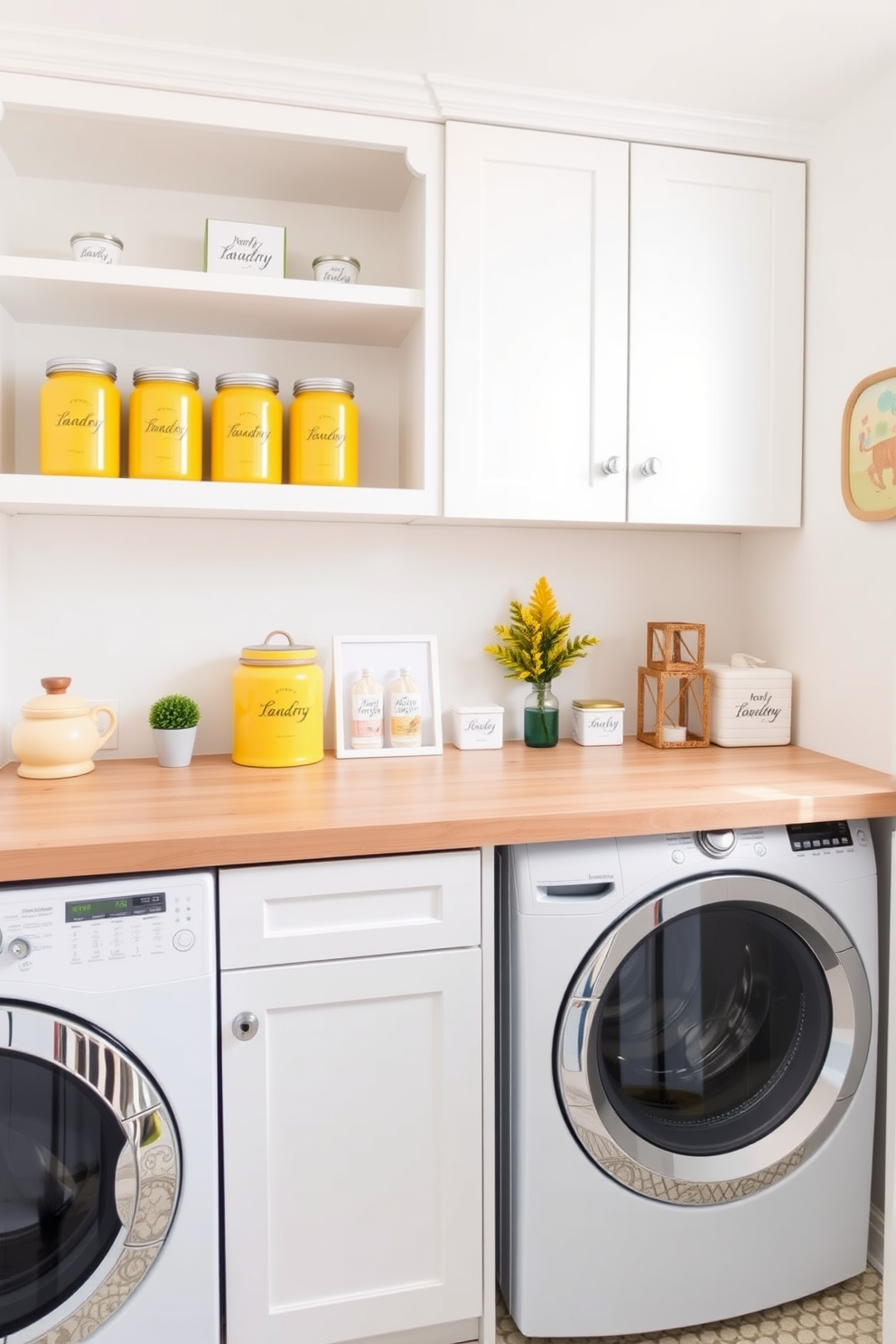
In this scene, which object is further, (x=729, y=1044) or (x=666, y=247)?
(x=666, y=247)

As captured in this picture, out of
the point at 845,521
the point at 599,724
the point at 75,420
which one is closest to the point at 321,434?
the point at 75,420

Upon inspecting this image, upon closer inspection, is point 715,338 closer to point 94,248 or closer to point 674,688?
point 674,688

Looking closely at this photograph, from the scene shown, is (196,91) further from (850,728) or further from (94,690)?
(850,728)

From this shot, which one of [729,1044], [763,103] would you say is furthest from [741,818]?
[763,103]

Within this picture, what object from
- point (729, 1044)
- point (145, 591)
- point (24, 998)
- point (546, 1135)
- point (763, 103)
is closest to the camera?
point (24, 998)

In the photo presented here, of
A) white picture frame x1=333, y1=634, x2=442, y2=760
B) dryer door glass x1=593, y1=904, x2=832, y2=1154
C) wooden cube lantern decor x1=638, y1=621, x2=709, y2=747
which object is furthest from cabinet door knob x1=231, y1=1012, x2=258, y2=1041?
wooden cube lantern decor x1=638, y1=621, x2=709, y2=747

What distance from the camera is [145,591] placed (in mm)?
1972

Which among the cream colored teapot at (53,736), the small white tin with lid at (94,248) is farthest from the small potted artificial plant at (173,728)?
the small white tin with lid at (94,248)

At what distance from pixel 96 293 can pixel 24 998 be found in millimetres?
1286

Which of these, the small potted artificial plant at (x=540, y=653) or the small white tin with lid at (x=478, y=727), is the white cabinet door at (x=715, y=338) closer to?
the small potted artificial plant at (x=540, y=653)

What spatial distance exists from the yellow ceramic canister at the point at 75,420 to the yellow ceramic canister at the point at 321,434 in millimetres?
374

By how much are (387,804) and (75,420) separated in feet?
3.17

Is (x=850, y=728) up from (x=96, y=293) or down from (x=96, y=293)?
down

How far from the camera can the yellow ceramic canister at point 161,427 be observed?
1.75 meters
